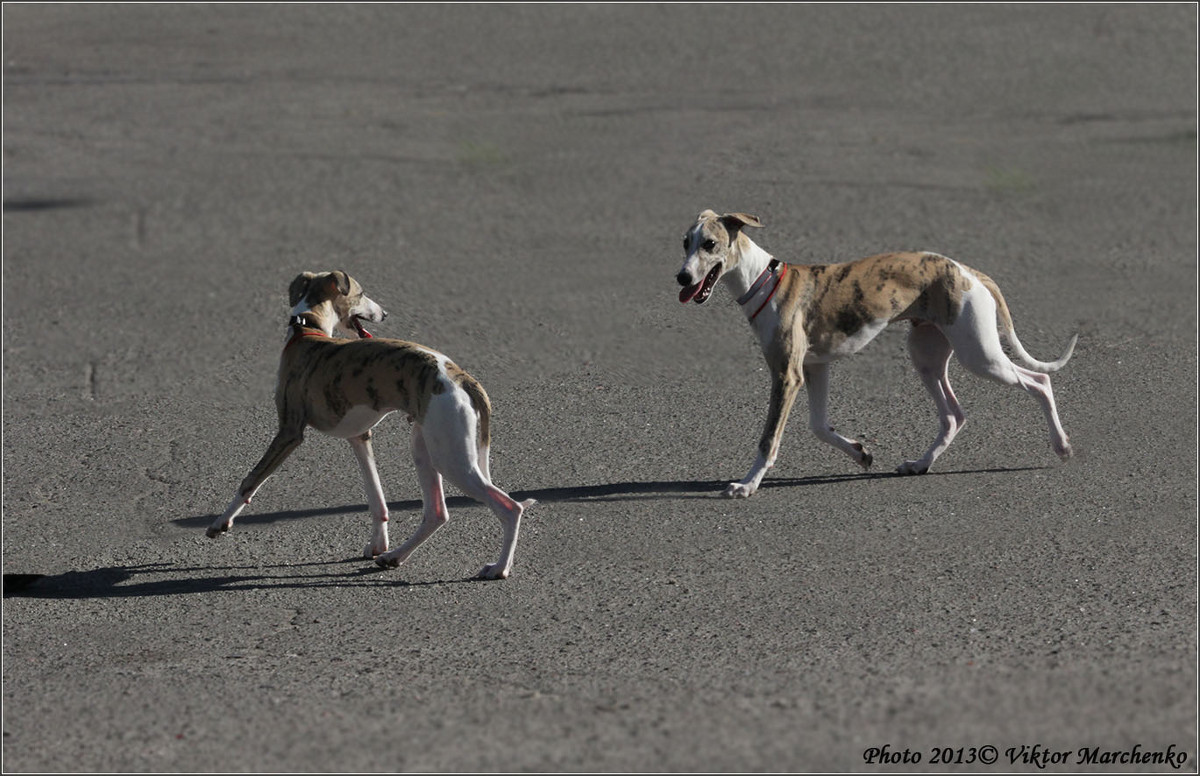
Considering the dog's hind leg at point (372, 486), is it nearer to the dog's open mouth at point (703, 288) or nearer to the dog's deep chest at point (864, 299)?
the dog's open mouth at point (703, 288)

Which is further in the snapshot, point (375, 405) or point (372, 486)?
point (372, 486)

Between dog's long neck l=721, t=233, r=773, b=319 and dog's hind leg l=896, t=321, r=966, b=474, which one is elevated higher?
dog's long neck l=721, t=233, r=773, b=319

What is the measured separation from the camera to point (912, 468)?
912cm

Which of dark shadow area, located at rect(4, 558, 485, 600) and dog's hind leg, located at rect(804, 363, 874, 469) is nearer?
dark shadow area, located at rect(4, 558, 485, 600)

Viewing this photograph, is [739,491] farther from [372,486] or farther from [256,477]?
[256,477]

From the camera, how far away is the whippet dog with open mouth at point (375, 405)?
730 centimetres

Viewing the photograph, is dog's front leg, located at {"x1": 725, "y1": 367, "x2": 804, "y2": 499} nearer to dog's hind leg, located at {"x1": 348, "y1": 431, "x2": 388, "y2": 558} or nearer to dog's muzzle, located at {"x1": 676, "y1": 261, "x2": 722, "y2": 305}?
dog's muzzle, located at {"x1": 676, "y1": 261, "x2": 722, "y2": 305}

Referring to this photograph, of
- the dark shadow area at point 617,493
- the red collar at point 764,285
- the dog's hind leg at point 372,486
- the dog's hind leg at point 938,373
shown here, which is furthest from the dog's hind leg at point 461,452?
the dog's hind leg at point 938,373

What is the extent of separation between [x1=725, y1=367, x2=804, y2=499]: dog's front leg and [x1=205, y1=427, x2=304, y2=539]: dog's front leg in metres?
2.48

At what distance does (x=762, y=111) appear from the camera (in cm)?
1705

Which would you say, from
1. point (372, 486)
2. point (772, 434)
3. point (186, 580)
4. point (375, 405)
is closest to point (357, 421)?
point (375, 405)

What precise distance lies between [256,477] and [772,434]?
9.37 ft

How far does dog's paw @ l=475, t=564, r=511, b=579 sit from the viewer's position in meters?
7.64

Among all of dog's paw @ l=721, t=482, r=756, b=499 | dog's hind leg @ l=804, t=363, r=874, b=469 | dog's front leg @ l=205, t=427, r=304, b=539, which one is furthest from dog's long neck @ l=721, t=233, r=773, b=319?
dog's front leg @ l=205, t=427, r=304, b=539
